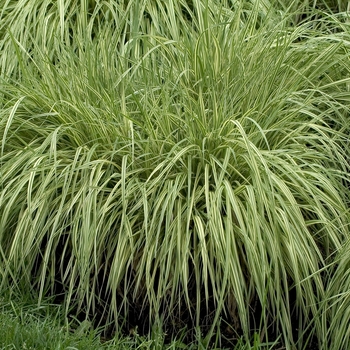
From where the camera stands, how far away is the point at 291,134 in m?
3.39

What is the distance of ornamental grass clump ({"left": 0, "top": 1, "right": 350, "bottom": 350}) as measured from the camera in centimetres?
298

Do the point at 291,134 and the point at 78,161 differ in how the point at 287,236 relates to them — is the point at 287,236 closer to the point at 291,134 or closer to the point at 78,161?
the point at 291,134

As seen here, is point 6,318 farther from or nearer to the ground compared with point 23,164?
nearer to the ground

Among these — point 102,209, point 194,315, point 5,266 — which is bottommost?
point 194,315

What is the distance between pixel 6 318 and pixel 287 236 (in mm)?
1119

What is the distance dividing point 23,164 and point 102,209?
0.47 m

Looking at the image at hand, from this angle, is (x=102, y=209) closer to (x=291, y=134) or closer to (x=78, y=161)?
(x=78, y=161)

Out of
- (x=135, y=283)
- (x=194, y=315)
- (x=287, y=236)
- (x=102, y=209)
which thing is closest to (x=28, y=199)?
(x=102, y=209)

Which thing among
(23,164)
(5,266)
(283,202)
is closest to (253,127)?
(283,202)

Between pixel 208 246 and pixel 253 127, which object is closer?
pixel 208 246

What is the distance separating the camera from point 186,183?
10.5 feet

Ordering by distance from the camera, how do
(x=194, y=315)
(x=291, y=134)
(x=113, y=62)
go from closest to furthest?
(x=194, y=315)
(x=291, y=134)
(x=113, y=62)

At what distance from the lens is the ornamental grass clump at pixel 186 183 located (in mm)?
2984

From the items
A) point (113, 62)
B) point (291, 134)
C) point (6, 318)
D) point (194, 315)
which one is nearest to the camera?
point (6, 318)
